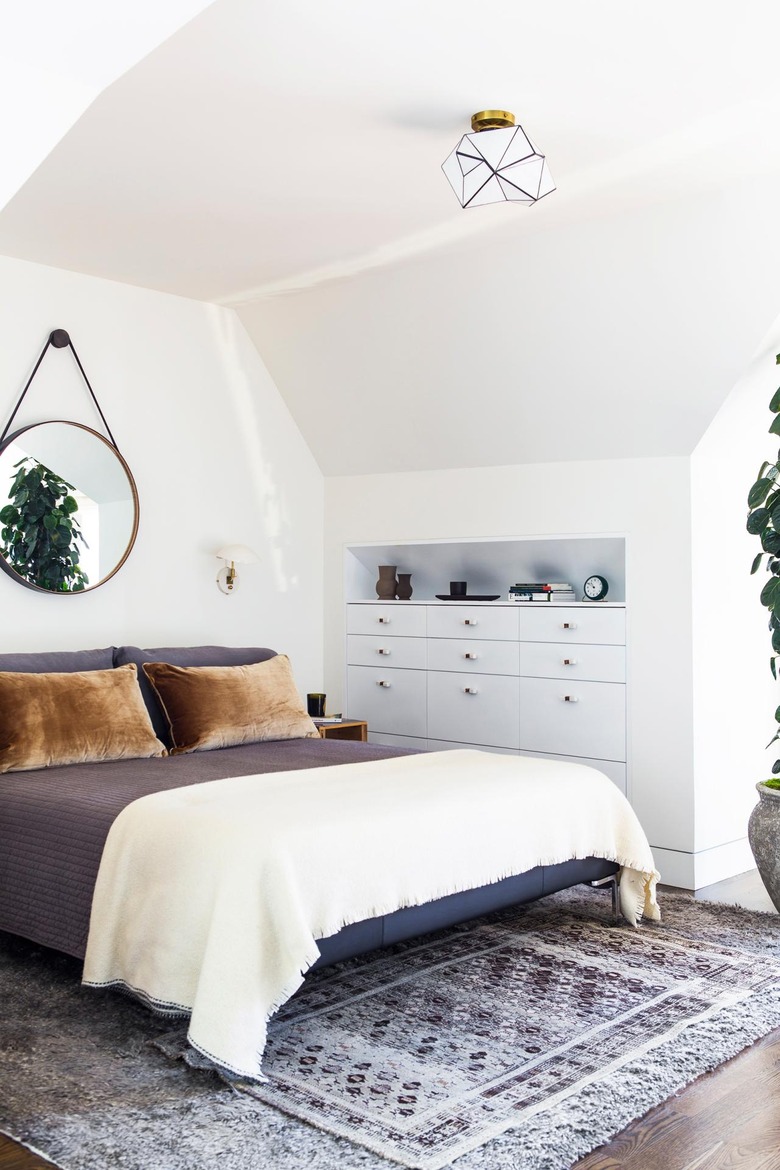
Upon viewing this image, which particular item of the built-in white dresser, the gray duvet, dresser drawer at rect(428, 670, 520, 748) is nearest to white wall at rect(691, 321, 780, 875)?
the built-in white dresser

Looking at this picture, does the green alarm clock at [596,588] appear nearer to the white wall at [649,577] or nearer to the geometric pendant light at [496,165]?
the white wall at [649,577]

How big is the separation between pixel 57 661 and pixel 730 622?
285cm

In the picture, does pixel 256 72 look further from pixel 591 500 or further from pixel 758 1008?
pixel 758 1008

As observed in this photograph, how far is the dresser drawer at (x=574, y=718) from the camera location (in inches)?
191

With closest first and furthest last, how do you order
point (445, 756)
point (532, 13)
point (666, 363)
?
1. point (532, 13)
2. point (445, 756)
3. point (666, 363)

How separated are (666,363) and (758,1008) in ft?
8.14

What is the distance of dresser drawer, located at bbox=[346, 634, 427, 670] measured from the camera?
5641mm

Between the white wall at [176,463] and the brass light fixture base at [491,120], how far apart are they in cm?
234

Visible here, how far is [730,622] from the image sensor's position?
488 centimetres

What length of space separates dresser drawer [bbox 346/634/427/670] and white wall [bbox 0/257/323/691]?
24 cm

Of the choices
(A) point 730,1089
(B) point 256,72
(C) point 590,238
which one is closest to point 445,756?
(A) point 730,1089

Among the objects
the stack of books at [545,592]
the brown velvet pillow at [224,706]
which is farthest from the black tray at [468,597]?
the brown velvet pillow at [224,706]

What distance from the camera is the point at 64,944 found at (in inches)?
128

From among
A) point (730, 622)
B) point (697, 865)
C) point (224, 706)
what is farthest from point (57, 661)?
point (730, 622)
